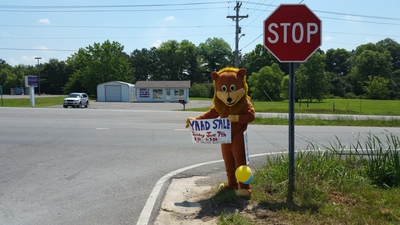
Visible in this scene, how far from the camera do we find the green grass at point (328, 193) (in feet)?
12.5

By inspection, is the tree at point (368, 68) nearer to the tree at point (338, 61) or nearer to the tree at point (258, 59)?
the tree at point (338, 61)

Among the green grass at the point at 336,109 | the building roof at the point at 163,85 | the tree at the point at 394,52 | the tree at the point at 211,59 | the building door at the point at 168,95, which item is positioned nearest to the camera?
the green grass at the point at 336,109

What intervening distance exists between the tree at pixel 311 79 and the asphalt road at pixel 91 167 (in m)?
38.4

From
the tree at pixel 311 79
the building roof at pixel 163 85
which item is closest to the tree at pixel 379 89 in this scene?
the tree at pixel 311 79

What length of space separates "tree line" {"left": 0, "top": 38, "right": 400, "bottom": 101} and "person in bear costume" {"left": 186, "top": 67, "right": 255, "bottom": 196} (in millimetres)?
64001

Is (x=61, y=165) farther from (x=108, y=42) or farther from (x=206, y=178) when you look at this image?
(x=108, y=42)

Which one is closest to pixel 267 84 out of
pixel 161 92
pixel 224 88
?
pixel 161 92

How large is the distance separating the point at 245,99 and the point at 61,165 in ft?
14.9

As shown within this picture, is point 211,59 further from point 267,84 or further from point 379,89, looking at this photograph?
point 379,89

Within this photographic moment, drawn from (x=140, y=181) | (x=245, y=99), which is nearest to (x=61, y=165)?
(x=140, y=181)

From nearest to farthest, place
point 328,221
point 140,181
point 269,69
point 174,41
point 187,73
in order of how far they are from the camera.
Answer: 1. point 328,221
2. point 140,181
3. point 269,69
4. point 187,73
5. point 174,41

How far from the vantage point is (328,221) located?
12.2 ft

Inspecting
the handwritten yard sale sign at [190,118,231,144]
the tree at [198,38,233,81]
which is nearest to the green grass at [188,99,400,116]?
the handwritten yard sale sign at [190,118,231,144]

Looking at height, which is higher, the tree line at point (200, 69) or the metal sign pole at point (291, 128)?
the tree line at point (200, 69)
